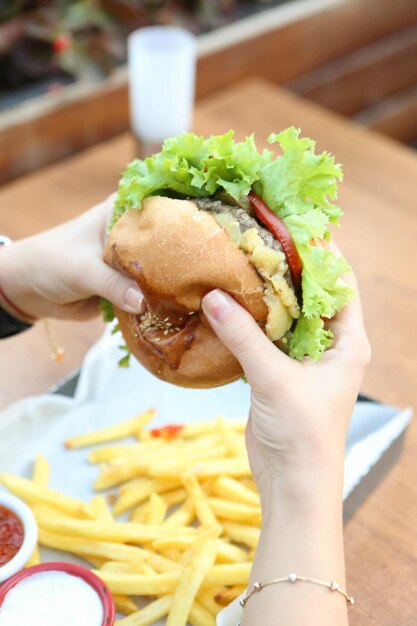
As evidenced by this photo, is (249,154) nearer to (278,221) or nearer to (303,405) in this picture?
(278,221)

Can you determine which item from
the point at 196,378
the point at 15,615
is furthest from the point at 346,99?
the point at 15,615

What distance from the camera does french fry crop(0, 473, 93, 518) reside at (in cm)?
163

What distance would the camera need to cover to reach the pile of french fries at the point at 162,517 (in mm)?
1510

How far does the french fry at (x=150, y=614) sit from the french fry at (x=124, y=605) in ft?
0.08

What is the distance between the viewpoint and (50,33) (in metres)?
3.23

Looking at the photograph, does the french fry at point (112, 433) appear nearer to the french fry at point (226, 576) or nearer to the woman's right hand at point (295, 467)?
the french fry at point (226, 576)

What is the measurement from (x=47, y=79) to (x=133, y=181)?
2.09 metres

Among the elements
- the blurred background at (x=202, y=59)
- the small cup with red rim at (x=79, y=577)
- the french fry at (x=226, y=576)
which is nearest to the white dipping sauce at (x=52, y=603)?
the small cup with red rim at (x=79, y=577)

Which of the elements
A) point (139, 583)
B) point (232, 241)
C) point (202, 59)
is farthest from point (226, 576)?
point (202, 59)

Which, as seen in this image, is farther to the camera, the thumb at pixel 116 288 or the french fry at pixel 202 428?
the french fry at pixel 202 428

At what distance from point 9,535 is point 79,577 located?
0.17 meters

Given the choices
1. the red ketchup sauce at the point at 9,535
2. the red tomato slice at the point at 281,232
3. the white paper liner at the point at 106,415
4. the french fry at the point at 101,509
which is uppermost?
the red tomato slice at the point at 281,232

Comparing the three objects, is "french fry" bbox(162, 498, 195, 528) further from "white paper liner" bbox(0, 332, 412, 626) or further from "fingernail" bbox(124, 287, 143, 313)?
"fingernail" bbox(124, 287, 143, 313)

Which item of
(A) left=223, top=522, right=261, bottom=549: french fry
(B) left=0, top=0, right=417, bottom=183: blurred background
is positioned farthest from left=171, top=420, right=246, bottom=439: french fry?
(B) left=0, top=0, right=417, bottom=183: blurred background
